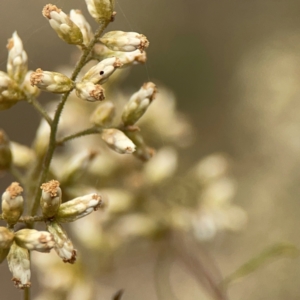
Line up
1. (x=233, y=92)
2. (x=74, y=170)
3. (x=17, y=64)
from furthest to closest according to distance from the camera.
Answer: (x=233, y=92)
(x=74, y=170)
(x=17, y=64)

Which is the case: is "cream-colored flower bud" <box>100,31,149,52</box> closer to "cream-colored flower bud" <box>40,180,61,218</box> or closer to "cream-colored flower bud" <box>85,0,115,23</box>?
"cream-colored flower bud" <box>85,0,115,23</box>

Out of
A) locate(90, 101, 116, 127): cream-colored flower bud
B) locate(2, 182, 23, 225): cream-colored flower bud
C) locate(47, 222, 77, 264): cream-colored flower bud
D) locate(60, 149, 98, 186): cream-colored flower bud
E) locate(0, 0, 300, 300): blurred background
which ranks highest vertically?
locate(2, 182, 23, 225): cream-colored flower bud

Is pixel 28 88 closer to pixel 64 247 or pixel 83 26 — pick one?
pixel 83 26

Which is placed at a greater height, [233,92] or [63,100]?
[63,100]

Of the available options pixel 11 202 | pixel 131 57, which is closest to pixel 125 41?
pixel 131 57

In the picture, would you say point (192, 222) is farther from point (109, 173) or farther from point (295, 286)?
point (295, 286)

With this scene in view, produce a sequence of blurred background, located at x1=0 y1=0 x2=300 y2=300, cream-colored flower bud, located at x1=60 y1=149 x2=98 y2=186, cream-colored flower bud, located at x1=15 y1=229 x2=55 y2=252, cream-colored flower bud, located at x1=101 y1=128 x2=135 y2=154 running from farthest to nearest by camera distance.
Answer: blurred background, located at x1=0 y1=0 x2=300 y2=300 → cream-colored flower bud, located at x1=60 y1=149 x2=98 y2=186 → cream-colored flower bud, located at x1=101 y1=128 x2=135 y2=154 → cream-colored flower bud, located at x1=15 y1=229 x2=55 y2=252

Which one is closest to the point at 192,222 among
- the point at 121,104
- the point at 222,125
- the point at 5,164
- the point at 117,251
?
the point at 117,251

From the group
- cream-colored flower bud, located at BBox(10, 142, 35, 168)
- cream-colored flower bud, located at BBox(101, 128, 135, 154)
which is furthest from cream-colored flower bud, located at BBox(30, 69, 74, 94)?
cream-colored flower bud, located at BBox(10, 142, 35, 168)
